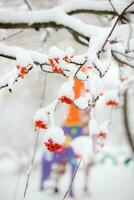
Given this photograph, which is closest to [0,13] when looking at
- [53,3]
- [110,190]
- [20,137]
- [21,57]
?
[21,57]

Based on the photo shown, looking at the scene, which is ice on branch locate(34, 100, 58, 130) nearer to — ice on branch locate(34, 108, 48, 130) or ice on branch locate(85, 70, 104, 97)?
ice on branch locate(34, 108, 48, 130)

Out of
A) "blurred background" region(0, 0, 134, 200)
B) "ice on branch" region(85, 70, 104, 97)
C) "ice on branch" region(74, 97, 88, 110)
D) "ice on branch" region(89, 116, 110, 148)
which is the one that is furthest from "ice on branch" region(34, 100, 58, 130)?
"ice on branch" region(89, 116, 110, 148)

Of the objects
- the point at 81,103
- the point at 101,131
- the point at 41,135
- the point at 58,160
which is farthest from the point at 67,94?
the point at 41,135

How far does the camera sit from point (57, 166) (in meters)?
8.00

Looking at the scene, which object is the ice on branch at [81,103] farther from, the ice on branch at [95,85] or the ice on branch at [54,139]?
the ice on branch at [54,139]

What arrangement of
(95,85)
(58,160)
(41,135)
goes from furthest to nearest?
1. (41,135)
2. (58,160)
3. (95,85)

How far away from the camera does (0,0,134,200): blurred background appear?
192 inches

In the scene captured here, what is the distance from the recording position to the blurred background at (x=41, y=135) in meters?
4.88

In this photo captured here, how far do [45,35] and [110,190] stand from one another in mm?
4425

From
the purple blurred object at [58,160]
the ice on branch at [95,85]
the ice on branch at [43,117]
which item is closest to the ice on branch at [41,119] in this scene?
the ice on branch at [43,117]

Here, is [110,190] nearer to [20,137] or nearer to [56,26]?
[56,26]

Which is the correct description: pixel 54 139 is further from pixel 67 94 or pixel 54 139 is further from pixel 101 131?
pixel 101 131

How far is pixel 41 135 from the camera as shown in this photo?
16.3 metres

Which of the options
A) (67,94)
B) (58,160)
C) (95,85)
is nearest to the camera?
(67,94)
